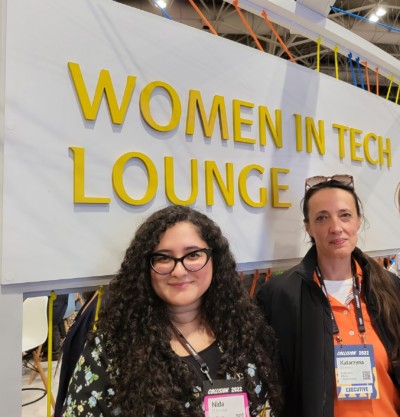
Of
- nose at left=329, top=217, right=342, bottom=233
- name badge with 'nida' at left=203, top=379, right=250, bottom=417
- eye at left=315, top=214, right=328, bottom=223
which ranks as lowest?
name badge with 'nida' at left=203, top=379, right=250, bottom=417

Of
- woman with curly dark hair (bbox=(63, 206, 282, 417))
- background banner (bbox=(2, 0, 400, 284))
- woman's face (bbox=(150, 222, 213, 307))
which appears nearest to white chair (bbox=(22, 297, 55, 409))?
background banner (bbox=(2, 0, 400, 284))

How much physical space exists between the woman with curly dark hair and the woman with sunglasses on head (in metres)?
0.14

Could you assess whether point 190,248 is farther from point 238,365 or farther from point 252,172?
point 252,172

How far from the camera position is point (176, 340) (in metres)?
1.02

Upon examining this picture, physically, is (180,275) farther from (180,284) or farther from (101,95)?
(101,95)

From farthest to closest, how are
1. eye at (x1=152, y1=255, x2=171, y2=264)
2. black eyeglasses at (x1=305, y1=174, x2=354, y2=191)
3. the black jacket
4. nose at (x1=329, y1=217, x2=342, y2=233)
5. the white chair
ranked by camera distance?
the white chair < black eyeglasses at (x1=305, y1=174, x2=354, y2=191) < nose at (x1=329, y1=217, x2=342, y2=233) < the black jacket < eye at (x1=152, y1=255, x2=171, y2=264)

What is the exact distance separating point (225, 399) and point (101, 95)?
1000 millimetres

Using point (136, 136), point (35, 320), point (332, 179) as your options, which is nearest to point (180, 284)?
point (136, 136)

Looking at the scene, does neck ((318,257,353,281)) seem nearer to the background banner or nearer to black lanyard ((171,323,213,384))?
the background banner

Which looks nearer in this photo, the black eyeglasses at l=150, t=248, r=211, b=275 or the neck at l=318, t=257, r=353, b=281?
the black eyeglasses at l=150, t=248, r=211, b=275

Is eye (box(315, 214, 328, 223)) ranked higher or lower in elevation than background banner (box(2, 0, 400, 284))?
lower

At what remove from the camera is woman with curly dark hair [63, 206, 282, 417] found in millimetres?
903

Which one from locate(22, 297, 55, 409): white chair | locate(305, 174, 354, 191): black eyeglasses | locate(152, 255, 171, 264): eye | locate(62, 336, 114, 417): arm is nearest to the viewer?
locate(62, 336, 114, 417): arm

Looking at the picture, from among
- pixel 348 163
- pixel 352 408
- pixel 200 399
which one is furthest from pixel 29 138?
pixel 348 163
